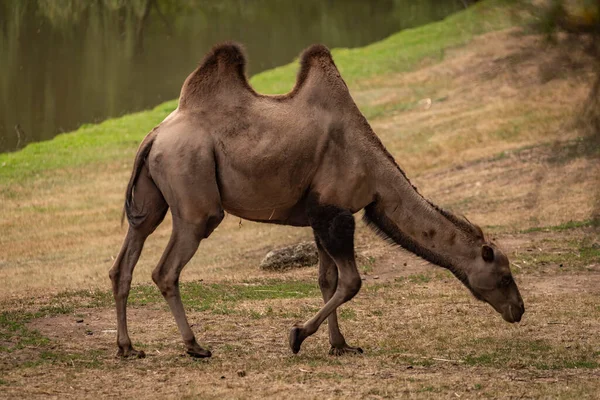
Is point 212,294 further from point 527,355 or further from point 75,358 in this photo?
point 527,355

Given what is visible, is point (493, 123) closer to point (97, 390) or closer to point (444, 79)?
point (444, 79)

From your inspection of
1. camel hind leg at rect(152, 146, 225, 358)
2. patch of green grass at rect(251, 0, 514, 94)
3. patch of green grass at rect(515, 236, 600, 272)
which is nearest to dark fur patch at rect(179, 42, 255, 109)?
camel hind leg at rect(152, 146, 225, 358)

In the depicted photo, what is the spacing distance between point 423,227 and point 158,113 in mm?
20559

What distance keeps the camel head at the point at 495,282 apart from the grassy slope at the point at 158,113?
232 inches

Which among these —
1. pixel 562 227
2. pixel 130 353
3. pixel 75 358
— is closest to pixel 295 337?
pixel 130 353

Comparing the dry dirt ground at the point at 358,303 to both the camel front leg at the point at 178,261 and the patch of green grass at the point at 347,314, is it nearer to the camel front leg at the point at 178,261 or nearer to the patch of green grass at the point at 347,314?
the patch of green grass at the point at 347,314

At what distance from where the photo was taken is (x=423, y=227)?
374 inches

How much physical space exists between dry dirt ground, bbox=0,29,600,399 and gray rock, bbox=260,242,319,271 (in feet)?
0.72

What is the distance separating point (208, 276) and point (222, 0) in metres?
34.3

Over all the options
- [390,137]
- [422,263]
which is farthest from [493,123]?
[422,263]

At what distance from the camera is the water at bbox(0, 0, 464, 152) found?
31.6 m

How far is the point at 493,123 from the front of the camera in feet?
79.5

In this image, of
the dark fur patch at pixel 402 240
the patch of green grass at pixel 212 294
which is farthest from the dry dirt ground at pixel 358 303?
the dark fur patch at pixel 402 240

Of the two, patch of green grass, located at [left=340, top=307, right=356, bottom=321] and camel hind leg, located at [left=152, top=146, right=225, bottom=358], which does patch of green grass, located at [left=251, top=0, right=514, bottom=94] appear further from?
camel hind leg, located at [left=152, top=146, right=225, bottom=358]
